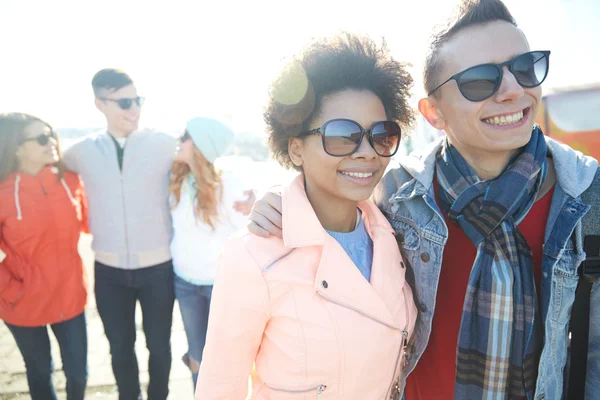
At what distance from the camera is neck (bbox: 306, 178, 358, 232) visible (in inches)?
63.3

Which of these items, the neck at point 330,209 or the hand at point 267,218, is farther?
the neck at point 330,209

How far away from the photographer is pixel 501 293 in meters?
1.41

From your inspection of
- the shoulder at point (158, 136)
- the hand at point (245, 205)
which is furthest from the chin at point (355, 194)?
the shoulder at point (158, 136)

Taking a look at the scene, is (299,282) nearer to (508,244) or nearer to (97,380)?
(508,244)

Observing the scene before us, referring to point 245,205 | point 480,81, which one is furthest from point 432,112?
point 245,205

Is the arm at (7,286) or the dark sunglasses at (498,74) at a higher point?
the dark sunglasses at (498,74)

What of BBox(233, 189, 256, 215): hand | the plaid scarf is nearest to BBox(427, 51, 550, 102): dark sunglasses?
the plaid scarf

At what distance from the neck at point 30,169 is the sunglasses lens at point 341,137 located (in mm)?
2452

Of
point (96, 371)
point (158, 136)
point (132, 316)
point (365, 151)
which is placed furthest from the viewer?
point (96, 371)

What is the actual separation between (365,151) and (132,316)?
7.74ft

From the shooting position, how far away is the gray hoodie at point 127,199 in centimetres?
284

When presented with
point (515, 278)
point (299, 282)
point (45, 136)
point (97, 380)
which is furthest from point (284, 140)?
point (97, 380)

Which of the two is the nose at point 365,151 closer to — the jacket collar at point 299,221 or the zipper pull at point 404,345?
the jacket collar at point 299,221

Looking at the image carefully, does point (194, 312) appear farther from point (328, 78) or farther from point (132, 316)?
point (328, 78)
